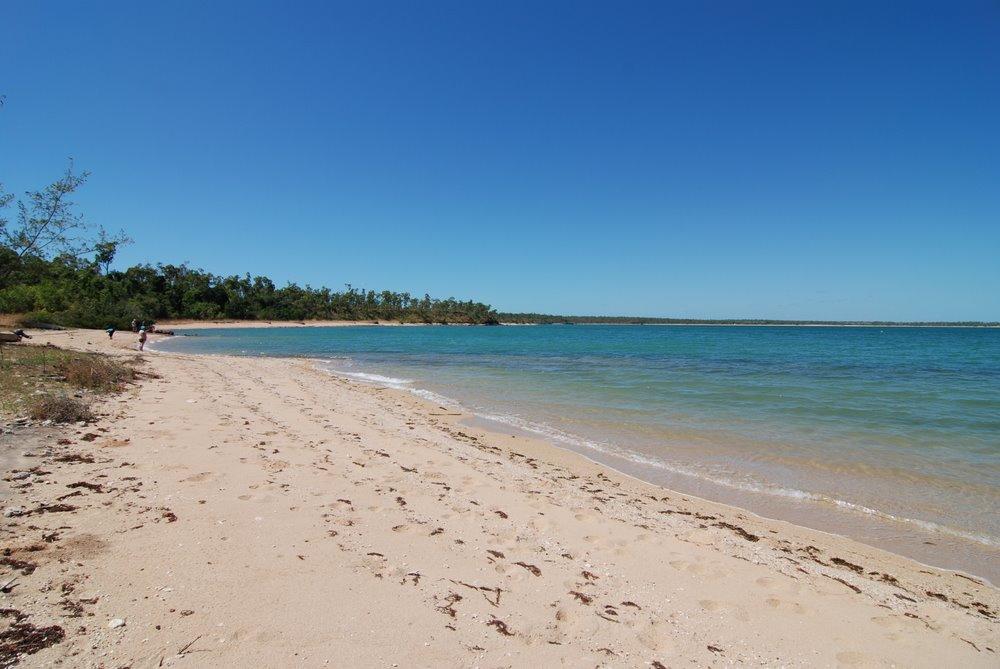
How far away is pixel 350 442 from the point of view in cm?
859

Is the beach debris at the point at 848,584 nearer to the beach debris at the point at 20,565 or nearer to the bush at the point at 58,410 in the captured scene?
the beach debris at the point at 20,565

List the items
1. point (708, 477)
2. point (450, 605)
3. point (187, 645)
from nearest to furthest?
point (187, 645) → point (450, 605) → point (708, 477)

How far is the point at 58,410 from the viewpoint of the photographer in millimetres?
7441

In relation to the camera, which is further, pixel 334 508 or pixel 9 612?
pixel 334 508

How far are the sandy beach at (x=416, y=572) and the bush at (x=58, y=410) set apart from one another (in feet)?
1.75

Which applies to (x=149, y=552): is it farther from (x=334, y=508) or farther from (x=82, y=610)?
(x=334, y=508)

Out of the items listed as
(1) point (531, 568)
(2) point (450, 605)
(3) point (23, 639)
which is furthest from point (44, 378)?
(1) point (531, 568)

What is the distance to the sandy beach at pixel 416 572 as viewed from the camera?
10.2ft

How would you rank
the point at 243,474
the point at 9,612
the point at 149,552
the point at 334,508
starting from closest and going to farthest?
Answer: the point at 9,612 → the point at 149,552 → the point at 334,508 → the point at 243,474

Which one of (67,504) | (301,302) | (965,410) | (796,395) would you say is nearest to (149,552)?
(67,504)

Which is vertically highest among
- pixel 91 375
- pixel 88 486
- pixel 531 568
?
pixel 91 375

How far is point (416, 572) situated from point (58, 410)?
7293 mm

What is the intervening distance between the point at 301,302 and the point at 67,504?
13924cm

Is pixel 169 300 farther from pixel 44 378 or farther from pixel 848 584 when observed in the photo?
pixel 848 584
